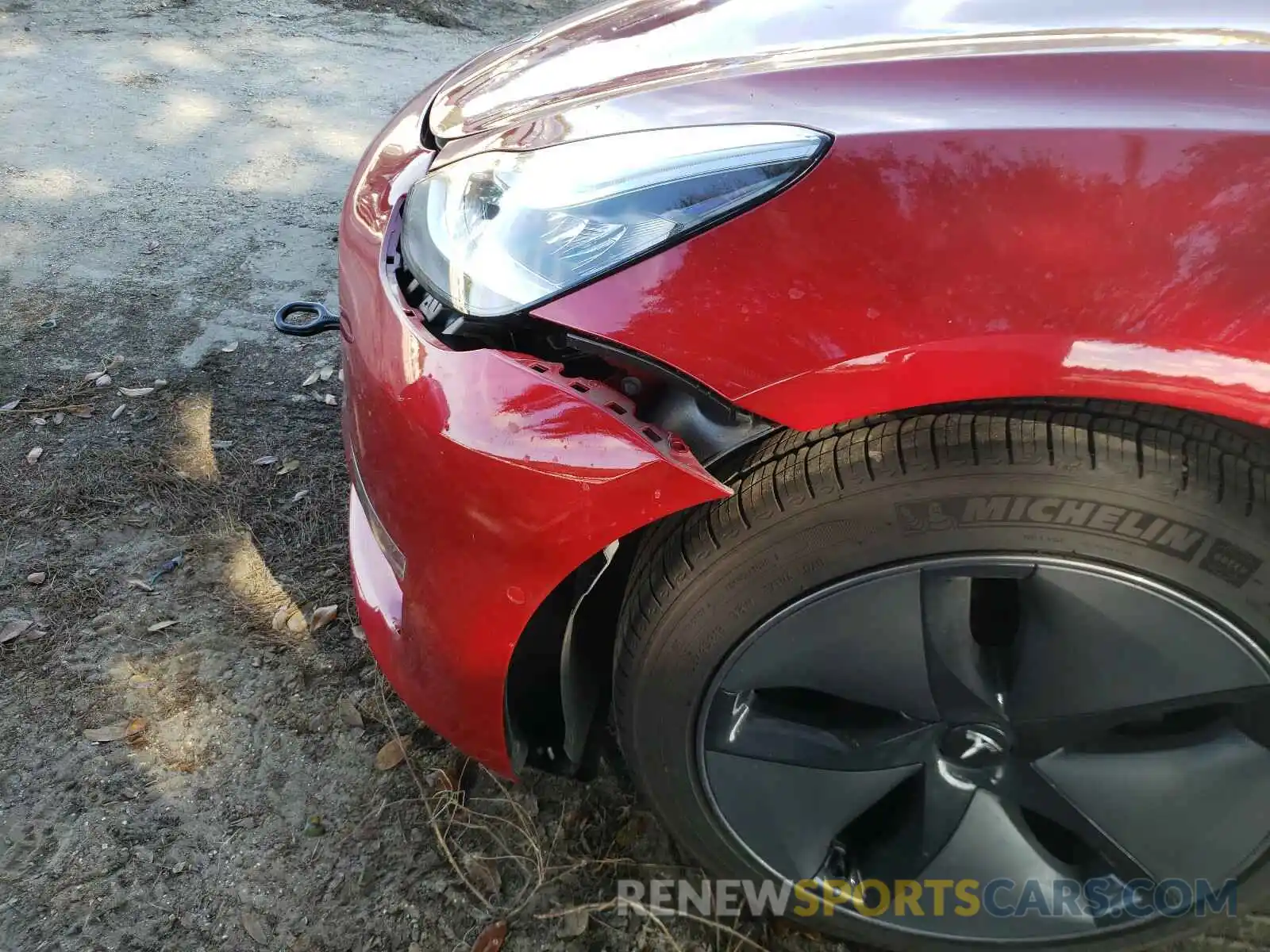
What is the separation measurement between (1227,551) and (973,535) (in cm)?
30

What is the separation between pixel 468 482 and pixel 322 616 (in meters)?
1.19

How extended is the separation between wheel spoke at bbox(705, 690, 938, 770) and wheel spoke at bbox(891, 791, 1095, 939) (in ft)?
0.49

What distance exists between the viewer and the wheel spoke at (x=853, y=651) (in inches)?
48.6

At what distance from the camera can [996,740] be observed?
138 centimetres

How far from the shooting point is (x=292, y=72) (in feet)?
17.6

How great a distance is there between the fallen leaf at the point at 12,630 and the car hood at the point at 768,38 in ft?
5.27

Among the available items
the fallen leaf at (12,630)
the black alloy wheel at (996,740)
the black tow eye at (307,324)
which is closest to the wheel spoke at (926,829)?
the black alloy wheel at (996,740)

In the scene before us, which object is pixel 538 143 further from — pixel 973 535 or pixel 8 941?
pixel 8 941

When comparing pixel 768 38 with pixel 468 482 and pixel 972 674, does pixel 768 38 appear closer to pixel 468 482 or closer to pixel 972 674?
pixel 468 482

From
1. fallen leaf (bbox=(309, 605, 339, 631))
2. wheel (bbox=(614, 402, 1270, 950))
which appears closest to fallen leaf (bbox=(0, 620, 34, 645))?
fallen leaf (bbox=(309, 605, 339, 631))

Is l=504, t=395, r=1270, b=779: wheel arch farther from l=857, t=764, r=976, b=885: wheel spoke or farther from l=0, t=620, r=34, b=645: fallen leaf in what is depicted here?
l=0, t=620, r=34, b=645: fallen leaf

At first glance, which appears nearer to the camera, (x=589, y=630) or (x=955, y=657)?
(x=955, y=657)

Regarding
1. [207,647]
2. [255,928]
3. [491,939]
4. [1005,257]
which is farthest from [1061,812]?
[207,647]

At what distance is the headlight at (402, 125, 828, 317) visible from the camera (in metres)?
1.16
